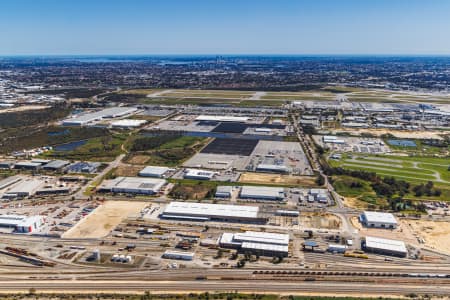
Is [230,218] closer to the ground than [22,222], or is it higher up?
closer to the ground

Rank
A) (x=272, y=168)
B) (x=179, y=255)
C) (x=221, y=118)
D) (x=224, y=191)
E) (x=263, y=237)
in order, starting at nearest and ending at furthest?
(x=179, y=255) → (x=263, y=237) → (x=224, y=191) → (x=272, y=168) → (x=221, y=118)

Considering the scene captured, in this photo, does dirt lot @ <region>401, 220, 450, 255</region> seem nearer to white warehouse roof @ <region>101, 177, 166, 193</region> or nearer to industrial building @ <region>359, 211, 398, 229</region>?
industrial building @ <region>359, 211, 398, 229</region>

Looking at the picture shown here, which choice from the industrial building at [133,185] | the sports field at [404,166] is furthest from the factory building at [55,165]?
the sports field at [404,166]

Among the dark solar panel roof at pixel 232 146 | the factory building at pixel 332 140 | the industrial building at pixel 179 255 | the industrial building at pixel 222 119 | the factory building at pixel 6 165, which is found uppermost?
the industrial building at pixel 222 119

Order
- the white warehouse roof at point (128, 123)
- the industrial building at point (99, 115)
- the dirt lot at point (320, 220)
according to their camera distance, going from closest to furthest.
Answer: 1. the dirt lot at point (320, 220)
2. the white warehouse roof at point (128, 123)
3. the industrial building at point (99, 115)

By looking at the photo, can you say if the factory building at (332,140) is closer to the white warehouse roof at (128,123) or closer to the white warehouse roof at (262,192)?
the white warehouse roof at (262,192)

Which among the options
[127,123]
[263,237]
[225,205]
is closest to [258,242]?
[263,237]

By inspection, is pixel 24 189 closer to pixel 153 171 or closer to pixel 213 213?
pixel 153 171
